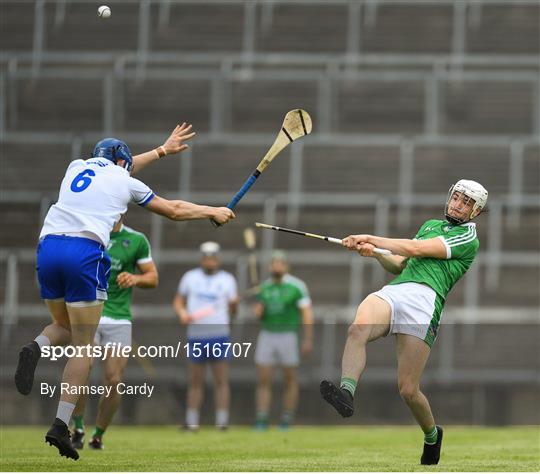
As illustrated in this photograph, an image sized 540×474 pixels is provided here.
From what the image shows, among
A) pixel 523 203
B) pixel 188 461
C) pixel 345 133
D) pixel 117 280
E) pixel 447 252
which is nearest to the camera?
pixel 447 252

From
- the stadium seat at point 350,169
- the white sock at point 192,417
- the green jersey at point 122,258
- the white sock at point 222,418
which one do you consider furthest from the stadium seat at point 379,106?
the green jersey at point 122,258

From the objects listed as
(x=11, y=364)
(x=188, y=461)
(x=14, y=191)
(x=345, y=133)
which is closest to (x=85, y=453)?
(x=188, y=461)

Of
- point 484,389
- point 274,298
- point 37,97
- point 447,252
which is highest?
point 37,97

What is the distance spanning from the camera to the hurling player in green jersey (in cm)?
944

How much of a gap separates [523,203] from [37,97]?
797 cm

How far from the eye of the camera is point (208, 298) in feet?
57.1

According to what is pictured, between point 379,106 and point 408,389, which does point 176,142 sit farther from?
point 379,106

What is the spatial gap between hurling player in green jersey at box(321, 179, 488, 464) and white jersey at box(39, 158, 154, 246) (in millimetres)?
1581

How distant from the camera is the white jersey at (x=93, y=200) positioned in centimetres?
958

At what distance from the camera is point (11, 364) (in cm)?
1734

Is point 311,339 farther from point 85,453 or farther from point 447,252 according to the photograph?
point 447,252

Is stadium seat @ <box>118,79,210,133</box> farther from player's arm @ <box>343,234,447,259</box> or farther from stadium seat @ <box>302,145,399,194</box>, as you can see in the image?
player's arm @ <box>343,234,447,259</box>

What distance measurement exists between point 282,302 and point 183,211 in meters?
8.24

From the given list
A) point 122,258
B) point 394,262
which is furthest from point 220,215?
point 122,258
